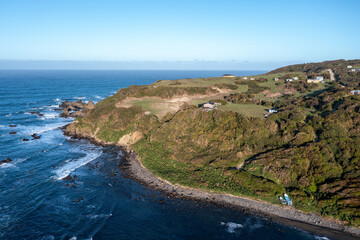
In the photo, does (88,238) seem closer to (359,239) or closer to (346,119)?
(359,239)

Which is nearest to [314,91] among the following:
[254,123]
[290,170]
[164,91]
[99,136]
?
[254,123]

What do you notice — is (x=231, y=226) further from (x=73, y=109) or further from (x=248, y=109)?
(x=73, y=109)

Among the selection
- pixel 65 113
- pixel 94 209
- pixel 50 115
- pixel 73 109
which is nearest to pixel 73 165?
pixel 94 209

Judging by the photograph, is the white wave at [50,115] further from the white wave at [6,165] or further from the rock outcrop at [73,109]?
the white wave at [6,165]

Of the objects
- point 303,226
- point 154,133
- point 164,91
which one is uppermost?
point 164,91

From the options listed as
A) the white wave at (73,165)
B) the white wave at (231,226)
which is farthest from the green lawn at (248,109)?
the white wave at (73,165)

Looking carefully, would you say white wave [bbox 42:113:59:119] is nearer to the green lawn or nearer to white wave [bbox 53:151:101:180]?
white wave [bbox 53:151:101:180]
